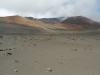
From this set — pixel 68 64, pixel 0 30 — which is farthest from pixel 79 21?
pixel 68 64

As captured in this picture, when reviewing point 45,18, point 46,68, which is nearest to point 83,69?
point 46,68

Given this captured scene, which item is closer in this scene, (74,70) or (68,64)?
(74,70)

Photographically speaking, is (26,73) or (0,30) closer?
(26,73)

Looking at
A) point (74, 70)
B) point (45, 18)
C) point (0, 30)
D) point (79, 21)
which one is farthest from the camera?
point (45, 18)

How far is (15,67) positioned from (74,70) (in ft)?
3.01

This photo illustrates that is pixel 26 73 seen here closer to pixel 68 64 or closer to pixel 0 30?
pixel 68 64

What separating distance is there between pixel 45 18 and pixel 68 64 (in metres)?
31.3

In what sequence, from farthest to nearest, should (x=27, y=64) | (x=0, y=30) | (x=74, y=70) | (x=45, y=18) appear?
(x=45, y=18) < (x=0, y=30) < (x=27, y=64) < (x=74, y=70)

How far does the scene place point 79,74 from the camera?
245 centimetres

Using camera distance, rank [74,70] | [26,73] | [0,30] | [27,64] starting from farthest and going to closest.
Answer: [0,30] → [27,64] → [74,70] → [26,73]

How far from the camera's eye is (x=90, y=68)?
277cm

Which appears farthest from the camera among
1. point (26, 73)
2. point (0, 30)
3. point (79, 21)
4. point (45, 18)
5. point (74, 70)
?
point (45, 18)

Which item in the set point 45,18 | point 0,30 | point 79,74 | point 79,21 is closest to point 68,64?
point 79,74

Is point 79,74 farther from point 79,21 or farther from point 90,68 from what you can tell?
point 79,21
